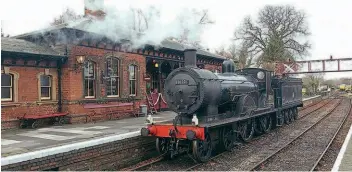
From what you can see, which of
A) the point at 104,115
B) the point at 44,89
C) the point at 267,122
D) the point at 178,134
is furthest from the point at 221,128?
the point at 44,89

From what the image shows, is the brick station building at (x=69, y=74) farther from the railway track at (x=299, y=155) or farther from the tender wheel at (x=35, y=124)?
the railway track at (x=299, y=155)

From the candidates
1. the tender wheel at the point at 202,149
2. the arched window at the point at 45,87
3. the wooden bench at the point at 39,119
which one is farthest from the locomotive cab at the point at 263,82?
the arched window at the point at 45,87

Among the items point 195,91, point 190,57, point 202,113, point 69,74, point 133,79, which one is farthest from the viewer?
point 133,79

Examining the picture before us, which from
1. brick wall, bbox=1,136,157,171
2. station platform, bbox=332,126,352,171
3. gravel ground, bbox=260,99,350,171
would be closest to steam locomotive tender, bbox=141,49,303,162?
brick wall, bbox=1,136,157,171

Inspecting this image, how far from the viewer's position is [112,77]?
49.3 ft

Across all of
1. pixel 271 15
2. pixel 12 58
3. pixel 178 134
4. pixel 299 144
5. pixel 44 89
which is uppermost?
pixel 271 15

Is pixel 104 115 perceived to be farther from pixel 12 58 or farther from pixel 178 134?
pixel 178 134

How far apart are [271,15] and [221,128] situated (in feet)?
120

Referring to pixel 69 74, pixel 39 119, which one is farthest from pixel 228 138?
pixel 39 119

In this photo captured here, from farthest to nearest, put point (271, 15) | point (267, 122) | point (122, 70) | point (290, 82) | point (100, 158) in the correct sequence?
point (271, 15) < point (290, 82) < point (122, 70) < point (267, 122) < point (100, 158)

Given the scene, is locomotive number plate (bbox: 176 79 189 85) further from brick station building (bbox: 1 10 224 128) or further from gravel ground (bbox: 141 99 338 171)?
brick station building (bbox: 1 10 224 128)

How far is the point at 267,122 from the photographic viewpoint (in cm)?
1421

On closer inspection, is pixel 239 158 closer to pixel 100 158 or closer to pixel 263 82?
pixel 100 158

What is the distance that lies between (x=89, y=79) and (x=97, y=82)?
37cm
